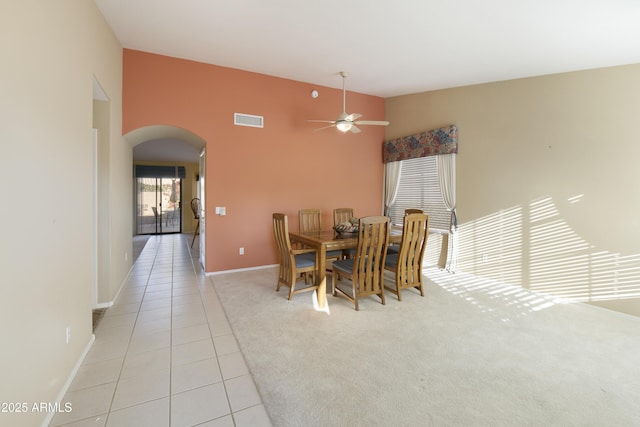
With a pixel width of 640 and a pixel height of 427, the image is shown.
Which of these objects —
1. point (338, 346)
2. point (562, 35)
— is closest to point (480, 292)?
point (338, 346)

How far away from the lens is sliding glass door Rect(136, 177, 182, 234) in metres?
9.57

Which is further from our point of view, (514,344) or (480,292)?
(480,292)

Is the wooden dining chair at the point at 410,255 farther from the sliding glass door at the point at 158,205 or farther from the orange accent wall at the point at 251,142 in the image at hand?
the sliding glass door at the point at 158,205

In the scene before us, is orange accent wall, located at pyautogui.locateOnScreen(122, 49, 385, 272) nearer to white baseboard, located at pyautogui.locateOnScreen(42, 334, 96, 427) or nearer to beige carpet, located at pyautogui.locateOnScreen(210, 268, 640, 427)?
beige carpet, located at pyautogui.locateOnScreen(210, 268, 640, 427)

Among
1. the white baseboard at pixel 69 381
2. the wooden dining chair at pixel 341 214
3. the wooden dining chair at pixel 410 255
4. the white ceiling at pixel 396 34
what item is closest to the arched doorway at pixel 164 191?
the white ceiling at pixel 396 34

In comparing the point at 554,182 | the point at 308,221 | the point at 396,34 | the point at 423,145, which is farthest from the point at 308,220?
the point at 554,182

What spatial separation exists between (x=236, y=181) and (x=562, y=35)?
174 inches

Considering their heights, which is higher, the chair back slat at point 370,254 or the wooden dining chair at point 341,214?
the wooden dining chair at point 341,214

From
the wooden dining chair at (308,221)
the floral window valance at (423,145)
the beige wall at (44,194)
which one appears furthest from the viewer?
the floral window valance at (423,145)

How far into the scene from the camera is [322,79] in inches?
187

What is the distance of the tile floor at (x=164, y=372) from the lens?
1.61 metres

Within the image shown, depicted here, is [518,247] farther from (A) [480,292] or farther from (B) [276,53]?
(B) [276,53]

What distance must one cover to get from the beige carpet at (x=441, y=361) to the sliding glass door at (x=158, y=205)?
7.90 meters

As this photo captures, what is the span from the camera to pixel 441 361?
7.09 ft
